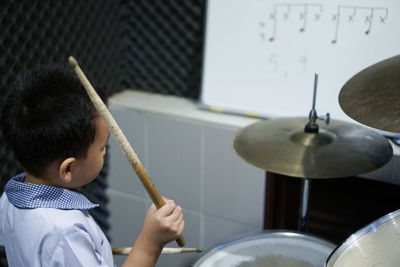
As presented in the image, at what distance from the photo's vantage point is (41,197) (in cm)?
94

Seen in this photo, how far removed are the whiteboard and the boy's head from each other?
831 mm

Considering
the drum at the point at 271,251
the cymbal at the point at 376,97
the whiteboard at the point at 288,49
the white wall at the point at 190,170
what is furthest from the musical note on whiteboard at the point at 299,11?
the drum at the point at 271,251

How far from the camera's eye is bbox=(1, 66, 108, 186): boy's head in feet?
2.92

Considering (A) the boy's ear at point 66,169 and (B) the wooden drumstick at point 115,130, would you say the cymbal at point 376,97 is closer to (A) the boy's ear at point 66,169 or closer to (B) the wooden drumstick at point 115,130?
(B) the wooden drumstick at point 115,130

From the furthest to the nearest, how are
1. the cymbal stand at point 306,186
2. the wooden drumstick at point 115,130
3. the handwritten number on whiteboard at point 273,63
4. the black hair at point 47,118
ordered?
the handwritten number on whiteboard at point 273,63 < the cymbal stand at point 306,186 < the black hair at point 47,118 < the wooden drumstick at point 115,130

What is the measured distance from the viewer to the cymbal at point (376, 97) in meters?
0.93

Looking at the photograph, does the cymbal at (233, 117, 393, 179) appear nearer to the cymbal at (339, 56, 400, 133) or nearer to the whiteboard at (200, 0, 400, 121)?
the cymbal at (339, 56, 400, 133)

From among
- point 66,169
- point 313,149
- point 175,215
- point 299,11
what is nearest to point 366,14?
point 299,11

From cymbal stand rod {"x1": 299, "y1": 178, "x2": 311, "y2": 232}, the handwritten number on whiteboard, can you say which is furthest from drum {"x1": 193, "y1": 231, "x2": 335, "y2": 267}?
the handwritten number on whiteboard

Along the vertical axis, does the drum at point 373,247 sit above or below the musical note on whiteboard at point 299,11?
below

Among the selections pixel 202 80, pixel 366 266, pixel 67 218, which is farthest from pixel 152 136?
pixel 366 266

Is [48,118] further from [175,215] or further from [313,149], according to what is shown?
[313,149]

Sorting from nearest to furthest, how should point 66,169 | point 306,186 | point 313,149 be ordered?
1. point 66,169
2. point 313,149
3. point 306,186

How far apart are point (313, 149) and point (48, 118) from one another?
626mm
